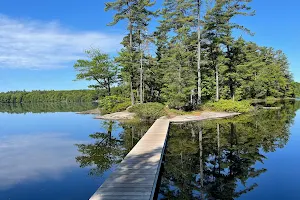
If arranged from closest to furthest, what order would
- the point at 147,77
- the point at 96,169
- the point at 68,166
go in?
the point at 96,169 → the point at 68,166 → the point at 147,77

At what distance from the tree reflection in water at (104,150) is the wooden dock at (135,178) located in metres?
1.27

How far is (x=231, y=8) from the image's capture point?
91.7 feet

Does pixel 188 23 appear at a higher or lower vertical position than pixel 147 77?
higher

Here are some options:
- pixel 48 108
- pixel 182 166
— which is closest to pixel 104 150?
pixel 182 166

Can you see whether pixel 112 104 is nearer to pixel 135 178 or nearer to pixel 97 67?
pixel 97 67

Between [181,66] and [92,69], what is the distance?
12.9m

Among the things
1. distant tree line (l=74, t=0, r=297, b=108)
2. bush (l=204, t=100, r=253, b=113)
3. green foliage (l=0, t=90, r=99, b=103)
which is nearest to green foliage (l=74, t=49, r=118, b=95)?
distant tree line (l=74, t=0, r=297, b=108)

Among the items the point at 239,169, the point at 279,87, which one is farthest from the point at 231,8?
the point at 279,87

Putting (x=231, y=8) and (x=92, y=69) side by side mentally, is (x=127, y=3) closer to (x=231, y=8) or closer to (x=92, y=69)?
(x=92, y=69)

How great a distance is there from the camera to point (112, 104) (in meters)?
29.8

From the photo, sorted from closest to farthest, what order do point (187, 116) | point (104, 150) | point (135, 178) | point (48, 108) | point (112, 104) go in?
1. point (135, 178)
2. point (104, 150)
3. point (187, 116)
4. point (112, 104)
5. point (48, 108)

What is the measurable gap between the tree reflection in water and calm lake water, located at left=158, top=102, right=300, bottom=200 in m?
2.23

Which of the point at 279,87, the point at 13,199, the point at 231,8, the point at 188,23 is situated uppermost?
the point at 231,8

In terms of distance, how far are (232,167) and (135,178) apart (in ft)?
13.2
